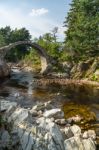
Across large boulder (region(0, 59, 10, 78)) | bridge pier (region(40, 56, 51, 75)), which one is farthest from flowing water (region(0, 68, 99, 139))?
bridge pier (region(40, 56, 51, 75))

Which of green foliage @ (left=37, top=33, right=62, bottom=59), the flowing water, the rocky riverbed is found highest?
green foliage @ (left=37, top=33, right=62, bottom=59)

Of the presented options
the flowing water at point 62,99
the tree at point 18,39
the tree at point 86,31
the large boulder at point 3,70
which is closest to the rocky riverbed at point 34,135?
the flowing water at point 62,99

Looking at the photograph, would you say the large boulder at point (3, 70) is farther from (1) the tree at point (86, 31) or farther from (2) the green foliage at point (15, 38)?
(2) the green foliage at point (15, 38)

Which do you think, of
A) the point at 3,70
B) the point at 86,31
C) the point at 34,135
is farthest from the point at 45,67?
the point at 34,135

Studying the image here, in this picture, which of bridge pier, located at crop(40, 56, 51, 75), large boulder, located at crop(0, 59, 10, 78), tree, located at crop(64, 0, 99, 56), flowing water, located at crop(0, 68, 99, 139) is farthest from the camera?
bridge pier, located at crop(40, 56, 51, 75)

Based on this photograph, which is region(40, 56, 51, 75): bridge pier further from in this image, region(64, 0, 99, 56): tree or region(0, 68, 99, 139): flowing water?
region(0, 68, 99, 139): flowing water

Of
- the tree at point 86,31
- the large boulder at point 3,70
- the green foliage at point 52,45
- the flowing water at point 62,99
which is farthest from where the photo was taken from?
the green foliage at point 52,45

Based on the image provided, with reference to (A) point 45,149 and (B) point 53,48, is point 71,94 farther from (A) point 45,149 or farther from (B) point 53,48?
(B) point 53,48

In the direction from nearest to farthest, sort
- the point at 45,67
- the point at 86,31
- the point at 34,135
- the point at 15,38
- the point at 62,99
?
1. the point at 34,135
2. the point at 62,99
3. the point at 86,31
4. the point at 45,67
5. the point at 15,38

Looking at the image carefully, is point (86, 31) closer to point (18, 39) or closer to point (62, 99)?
point (62, 99)

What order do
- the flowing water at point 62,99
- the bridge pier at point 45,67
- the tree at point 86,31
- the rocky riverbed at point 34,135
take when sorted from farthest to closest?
the bridge pier at point 45,67 < the tree at point 86,31 < the flowing water at point 62,99 < the rocky riverbed at point 34,135

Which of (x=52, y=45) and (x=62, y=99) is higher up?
(x=52, y=45)

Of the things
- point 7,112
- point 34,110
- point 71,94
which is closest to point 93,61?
point 71,94

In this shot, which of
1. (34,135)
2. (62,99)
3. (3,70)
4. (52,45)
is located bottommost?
(62,99)
